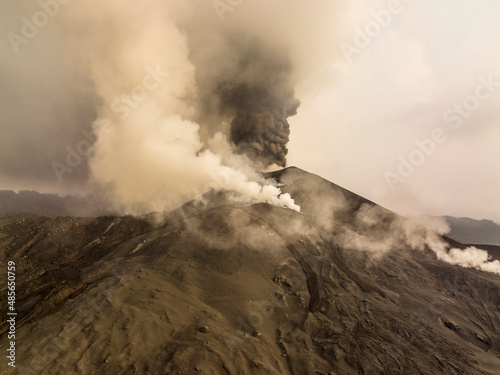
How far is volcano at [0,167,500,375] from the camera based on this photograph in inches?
650

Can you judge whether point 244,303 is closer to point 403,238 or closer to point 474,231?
point 403,238

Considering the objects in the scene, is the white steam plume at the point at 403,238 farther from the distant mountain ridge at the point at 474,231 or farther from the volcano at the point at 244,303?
the distant mountain ridge at the point at 474,231

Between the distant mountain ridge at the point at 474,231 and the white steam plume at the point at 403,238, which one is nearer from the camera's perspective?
the white steam plume at the point at 403,238

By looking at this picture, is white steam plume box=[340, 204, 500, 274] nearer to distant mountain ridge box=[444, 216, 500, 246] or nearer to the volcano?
the volcano

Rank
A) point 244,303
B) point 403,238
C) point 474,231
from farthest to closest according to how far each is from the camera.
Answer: point 474,231
point 403,238
point 244,303

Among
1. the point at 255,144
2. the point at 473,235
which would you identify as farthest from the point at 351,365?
the point at 473,235

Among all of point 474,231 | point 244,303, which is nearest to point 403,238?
point 244,303

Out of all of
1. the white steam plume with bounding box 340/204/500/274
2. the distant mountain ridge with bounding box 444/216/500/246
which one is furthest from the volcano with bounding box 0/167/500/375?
the distant mountain ridge with bounding box 444/216/500/246

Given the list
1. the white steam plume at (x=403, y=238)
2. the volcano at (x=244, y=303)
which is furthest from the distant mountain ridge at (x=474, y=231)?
the volcano at (x=244, y=303)

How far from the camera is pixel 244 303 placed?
2314 cm

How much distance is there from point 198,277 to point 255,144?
4411 centimetres

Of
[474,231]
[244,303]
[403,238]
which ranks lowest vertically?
[244,303]

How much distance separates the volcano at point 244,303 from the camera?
54.2ft

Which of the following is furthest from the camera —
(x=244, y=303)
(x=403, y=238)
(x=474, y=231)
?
(x=474, y=231)
